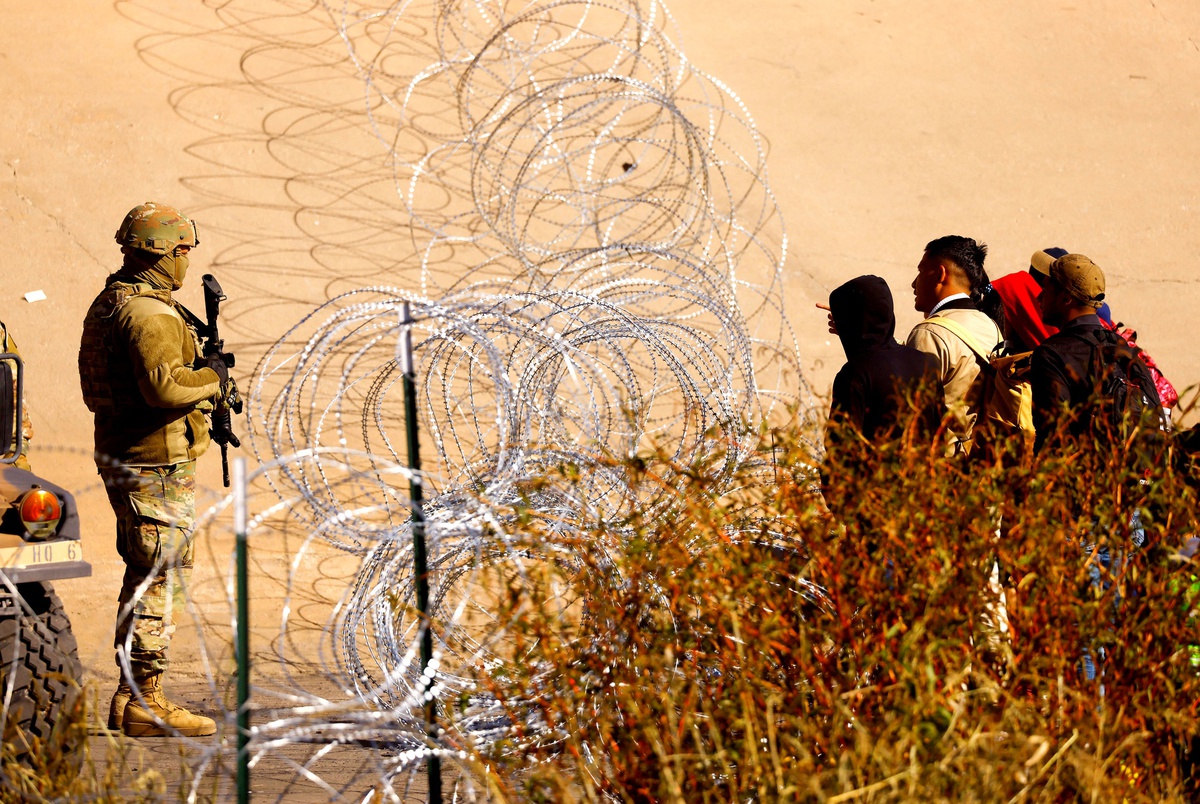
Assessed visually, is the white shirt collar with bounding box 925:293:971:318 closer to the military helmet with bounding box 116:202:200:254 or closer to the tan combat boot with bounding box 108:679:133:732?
the military helmet with bounding box 116:202:200:254

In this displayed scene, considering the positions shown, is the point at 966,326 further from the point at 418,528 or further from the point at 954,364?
the point at 418,528

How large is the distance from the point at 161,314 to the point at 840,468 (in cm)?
273

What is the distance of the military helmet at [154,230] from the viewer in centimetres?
483

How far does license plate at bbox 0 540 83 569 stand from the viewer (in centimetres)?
406

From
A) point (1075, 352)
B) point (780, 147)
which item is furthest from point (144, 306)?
point (780, 147)

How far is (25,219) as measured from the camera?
34.1 feet

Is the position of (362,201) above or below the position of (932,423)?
above

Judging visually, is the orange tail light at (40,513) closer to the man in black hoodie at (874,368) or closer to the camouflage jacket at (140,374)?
the camouflage jacket at (140,374)

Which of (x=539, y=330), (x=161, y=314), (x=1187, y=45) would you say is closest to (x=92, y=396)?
(x=161, y=314)

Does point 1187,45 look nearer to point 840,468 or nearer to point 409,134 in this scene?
point 409,134

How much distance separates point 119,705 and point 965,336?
3.47 meters

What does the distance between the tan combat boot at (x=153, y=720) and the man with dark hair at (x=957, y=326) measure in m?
2.99

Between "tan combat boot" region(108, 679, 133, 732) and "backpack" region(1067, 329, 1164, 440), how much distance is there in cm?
360

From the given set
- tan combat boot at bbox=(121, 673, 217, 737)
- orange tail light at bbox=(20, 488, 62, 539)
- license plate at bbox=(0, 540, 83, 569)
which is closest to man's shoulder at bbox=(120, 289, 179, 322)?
orange tail light at bbox=(20, 488, 62, 539)
